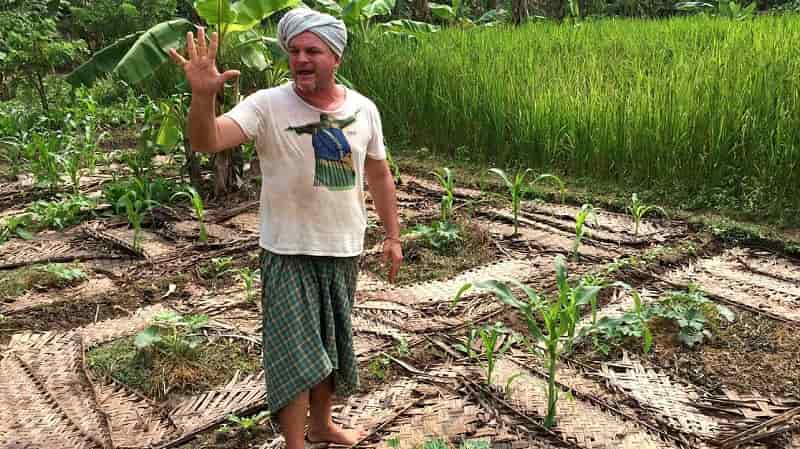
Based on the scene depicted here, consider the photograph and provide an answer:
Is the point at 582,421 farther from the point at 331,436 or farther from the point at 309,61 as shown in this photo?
the point at 309,61

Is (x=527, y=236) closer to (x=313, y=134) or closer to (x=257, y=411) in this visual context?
(x=257, y=411)

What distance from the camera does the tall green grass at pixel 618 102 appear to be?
13.9 feet

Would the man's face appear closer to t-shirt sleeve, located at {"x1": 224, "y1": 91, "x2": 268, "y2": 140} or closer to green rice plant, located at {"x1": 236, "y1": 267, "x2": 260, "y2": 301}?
t-shirt sleeve, located at {"x1": 224, "y1": 91, "x2": 268, "y2": 140}

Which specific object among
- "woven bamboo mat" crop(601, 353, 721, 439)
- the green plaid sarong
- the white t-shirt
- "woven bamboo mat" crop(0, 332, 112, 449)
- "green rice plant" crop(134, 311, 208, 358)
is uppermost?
the white t-shirt

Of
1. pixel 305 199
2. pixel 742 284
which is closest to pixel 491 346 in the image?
pixel 305 199

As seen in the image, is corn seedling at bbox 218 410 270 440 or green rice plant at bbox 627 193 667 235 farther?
green rice plant at bbox 627 193 667 235

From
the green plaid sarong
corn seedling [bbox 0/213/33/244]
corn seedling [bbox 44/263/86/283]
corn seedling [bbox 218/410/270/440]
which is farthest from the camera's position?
corn seedling [bbox 0/213/33/244]

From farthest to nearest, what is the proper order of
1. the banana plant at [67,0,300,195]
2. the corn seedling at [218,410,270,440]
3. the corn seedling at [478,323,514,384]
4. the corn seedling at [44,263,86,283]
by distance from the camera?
the banana plant at [67,0,300,195]
the corn seedling at [44,263,86,283]
the corn seedling at [478,323,514,384]
the corn seedling at [218,410,270,440]

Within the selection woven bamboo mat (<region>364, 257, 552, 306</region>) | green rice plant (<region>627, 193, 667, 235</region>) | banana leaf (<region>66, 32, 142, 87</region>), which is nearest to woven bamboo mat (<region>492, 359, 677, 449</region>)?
woven bamboo mat (<region>364, 257, 552, 306</region>)

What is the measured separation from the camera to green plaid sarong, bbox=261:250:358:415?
73.3 inches

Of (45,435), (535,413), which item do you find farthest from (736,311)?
(45,435)

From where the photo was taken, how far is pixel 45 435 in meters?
2.22

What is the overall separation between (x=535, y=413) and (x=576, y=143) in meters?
2.97

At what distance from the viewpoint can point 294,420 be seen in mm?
1934
